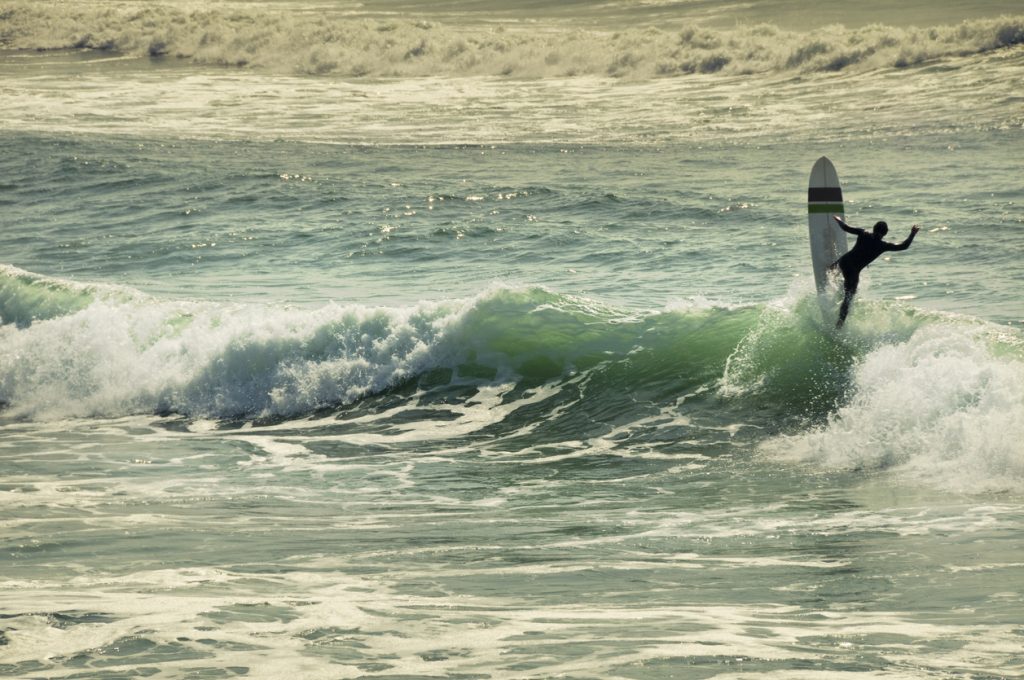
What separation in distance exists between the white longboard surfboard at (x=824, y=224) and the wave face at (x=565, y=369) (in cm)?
35

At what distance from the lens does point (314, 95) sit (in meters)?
41.0

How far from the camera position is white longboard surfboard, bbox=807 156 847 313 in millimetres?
13898

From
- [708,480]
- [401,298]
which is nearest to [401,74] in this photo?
[401,298]

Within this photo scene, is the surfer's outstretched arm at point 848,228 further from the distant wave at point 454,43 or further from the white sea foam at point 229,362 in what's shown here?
the distant wave at point 454,43

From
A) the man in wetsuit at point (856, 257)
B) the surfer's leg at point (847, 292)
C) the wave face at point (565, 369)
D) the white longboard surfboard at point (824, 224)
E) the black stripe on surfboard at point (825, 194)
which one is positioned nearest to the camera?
the wave face at point (565, 369)

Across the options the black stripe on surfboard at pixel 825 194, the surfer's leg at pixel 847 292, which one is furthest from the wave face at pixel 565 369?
the black stripe on surfboard at pixel 825 194

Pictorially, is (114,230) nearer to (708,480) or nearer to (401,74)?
(708,480)

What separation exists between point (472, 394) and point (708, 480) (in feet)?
12.7

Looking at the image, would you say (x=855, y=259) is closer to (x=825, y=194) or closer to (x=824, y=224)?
(x=824, y=224)

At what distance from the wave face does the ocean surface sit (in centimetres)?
4

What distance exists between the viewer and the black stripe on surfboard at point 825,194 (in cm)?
1413

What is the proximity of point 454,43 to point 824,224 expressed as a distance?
3478cm

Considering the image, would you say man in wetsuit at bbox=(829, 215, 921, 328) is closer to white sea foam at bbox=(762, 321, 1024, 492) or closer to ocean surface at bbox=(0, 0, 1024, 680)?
ocean surface at bbox=(0, 0, 1024, 680)

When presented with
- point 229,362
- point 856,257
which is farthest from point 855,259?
point 229,362
